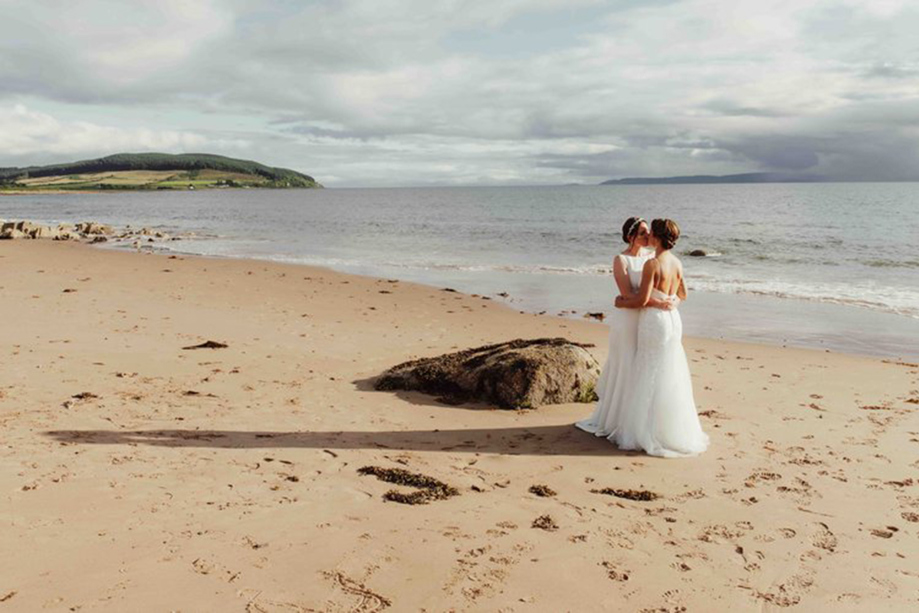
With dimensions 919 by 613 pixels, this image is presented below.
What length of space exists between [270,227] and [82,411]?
49.4 meters

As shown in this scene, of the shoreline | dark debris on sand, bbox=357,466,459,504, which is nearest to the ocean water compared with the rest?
the shoreline

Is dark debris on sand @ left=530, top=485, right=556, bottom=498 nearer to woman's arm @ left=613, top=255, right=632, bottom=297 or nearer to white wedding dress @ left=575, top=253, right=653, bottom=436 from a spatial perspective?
white wedding dress @ left=575, top=253, right=653, bottom=436

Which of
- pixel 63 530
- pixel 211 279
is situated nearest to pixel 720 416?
pixel 63 530

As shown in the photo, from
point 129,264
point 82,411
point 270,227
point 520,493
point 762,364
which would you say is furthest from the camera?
point 270,227

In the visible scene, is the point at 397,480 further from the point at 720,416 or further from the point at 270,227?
the point at 270,227

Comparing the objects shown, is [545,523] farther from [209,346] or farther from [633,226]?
[209,346]

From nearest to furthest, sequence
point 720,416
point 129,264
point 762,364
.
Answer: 1. point 720,416
2. point 762,364
3. point 129,264

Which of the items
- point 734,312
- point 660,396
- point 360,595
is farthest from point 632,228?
point 734,312

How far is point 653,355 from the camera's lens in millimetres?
7387

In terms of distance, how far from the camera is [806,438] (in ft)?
26.0

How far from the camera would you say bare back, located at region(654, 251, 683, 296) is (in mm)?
7266

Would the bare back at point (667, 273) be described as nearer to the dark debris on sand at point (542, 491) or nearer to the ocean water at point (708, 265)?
the dark debris on sand at point (542, 491)

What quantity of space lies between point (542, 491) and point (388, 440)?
6.76ft

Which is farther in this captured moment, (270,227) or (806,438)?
(270,227)
